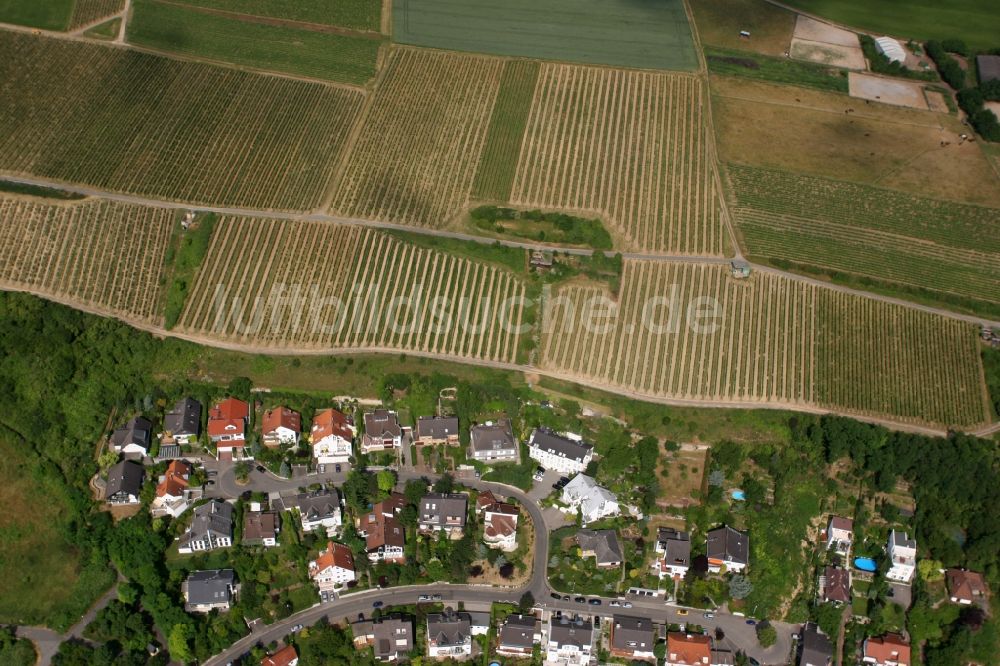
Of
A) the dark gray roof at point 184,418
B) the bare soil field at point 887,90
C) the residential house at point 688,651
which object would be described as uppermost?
the bare soil field at point 887,90

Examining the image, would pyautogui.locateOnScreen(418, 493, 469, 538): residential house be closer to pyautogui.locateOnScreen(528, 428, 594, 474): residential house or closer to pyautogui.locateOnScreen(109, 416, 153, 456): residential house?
pyautogui.locateOnScreen(528, 428, 594, 474): residential house

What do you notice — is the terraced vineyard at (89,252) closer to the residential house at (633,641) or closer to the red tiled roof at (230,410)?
the red tiled roof at (230,410)

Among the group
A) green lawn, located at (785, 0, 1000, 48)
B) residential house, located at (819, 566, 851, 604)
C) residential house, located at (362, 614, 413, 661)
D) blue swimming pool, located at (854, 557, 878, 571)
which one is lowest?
residential house, located at (362, 614, 413, 661)

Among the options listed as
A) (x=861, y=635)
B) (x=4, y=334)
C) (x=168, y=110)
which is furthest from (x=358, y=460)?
(x=168, y=110)

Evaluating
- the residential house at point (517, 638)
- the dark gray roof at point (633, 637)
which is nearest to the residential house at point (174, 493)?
the residential house at point (517, 638)

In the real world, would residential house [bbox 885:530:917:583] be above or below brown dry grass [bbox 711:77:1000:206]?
below

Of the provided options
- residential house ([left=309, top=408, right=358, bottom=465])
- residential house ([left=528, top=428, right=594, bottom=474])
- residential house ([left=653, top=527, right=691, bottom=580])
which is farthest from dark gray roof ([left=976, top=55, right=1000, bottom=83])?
residential house ([left=309, top=408, right=358, bottom=465])

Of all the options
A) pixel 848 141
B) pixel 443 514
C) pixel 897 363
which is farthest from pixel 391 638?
pixel 848 141
